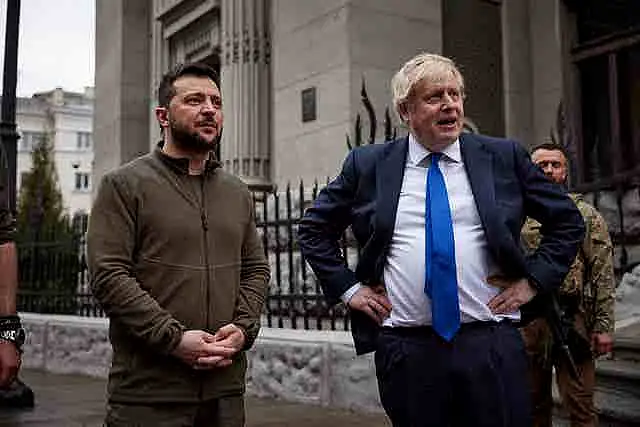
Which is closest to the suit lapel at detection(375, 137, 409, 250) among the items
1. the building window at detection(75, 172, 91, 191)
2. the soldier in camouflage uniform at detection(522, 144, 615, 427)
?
the soldier in camouflage uniform at detection(522, 144, 615, 427)

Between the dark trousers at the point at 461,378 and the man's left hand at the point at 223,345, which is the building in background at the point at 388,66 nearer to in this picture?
the man's left hand at the point at 223,345

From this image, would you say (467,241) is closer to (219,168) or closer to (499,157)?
(499,157)

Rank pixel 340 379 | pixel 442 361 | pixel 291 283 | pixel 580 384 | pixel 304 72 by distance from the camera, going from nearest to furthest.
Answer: pixel 442 361 < pixel 580 384 < pixel 340 379 < pixel 291 283 < pixel 304 72

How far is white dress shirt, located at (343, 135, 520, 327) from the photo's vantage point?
2.55 m

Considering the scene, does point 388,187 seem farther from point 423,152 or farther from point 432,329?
point 432,329

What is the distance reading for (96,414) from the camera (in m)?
6.48

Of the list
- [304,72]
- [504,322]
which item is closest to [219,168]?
[504,322]

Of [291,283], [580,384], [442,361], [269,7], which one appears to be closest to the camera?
[442,361]

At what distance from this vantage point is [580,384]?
13.2 feet

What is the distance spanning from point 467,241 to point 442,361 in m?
0.41

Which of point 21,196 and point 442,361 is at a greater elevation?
point 21,196

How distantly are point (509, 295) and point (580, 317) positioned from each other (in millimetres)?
1638

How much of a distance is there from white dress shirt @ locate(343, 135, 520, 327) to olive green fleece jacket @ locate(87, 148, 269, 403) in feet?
2.16

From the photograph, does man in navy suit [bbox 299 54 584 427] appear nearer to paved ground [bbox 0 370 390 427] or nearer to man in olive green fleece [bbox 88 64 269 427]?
man in olive green fleece [bbox 88 64 269 427]
